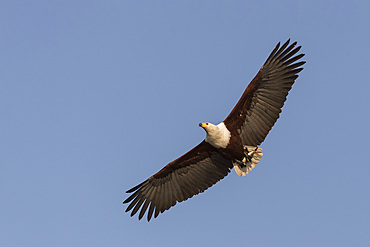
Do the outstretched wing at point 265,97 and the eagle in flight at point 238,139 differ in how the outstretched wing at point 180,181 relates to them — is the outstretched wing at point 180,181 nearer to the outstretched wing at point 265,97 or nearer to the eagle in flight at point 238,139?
the eagle in flight at point 238,139

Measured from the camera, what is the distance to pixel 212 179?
50.2ft

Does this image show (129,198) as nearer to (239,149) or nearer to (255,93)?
(239,149)

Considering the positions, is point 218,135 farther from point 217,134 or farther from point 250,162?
point 250,162

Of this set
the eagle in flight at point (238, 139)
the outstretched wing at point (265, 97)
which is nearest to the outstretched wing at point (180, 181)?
the eagle in flight at point (238, 139)

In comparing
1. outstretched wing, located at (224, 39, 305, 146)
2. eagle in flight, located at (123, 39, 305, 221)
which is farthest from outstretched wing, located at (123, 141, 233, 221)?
→ outstretched wing, located at (224, 39, 305, 146)

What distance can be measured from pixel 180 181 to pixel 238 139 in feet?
6.42

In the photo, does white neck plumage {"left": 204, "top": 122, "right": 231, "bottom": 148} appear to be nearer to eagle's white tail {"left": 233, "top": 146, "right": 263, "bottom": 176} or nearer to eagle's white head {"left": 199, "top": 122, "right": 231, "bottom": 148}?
eagle's white head {"left": 199, "top": 122, "right": 231, "bottom": 148}

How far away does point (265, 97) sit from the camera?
14.5 meters

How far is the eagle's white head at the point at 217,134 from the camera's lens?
14.3m

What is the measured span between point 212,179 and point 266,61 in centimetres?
322

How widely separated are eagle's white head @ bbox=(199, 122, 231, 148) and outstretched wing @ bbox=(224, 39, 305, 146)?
209mm

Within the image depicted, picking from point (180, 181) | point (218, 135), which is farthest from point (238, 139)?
point (180, 181)

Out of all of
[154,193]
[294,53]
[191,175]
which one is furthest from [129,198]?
[294,53]

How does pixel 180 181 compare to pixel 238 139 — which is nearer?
pixel 238 139
